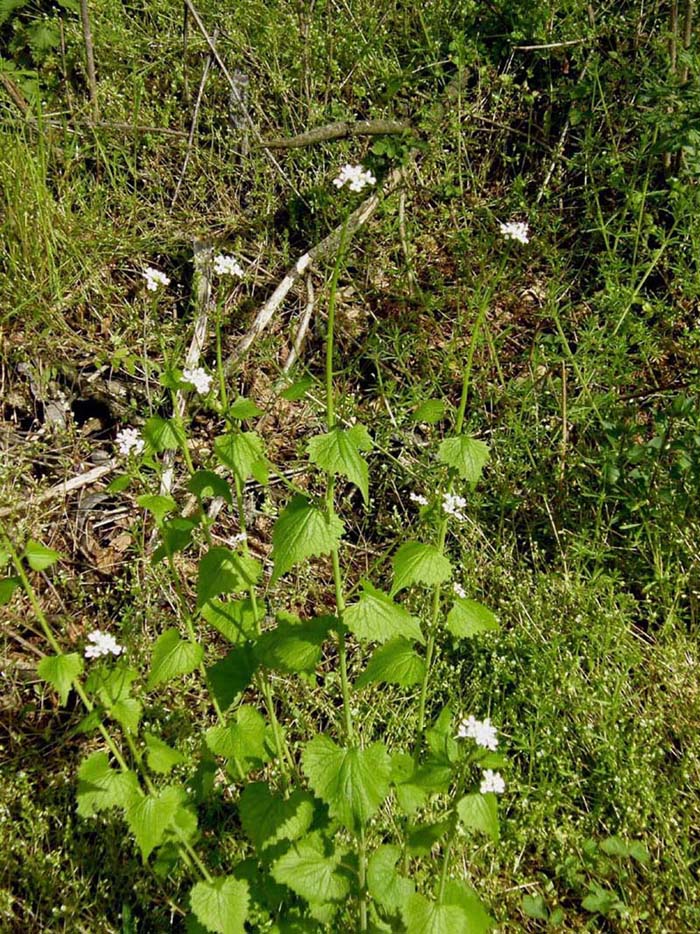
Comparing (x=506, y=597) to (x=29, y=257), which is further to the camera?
(x=29, y=257)

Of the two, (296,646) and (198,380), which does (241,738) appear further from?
(198,380)

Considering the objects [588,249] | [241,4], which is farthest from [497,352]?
[241,4]

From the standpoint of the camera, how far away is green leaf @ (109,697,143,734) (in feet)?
5.55

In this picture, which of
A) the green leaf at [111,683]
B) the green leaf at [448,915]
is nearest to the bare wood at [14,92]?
the green leaf at [111,683]

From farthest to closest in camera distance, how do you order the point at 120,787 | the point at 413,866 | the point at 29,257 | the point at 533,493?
1. the point at 29,257
2. the point at 533,493
3. the point at 413,866
4. the point at 120,787

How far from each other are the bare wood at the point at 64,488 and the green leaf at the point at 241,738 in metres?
1.30

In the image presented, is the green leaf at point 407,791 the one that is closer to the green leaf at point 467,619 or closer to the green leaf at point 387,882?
the green leaf at point 387,882

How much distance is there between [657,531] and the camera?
8.96ft

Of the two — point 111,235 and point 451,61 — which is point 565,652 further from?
point 451,61

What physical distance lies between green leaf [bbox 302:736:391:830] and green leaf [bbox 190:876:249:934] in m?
0.38

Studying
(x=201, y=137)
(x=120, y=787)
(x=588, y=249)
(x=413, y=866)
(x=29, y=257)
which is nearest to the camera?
(x=120, y=787)

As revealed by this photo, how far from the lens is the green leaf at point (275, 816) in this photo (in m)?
1.72

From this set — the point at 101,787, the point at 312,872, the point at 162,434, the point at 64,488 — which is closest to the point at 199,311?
the point at 64,488

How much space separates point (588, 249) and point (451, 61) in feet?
3.56
